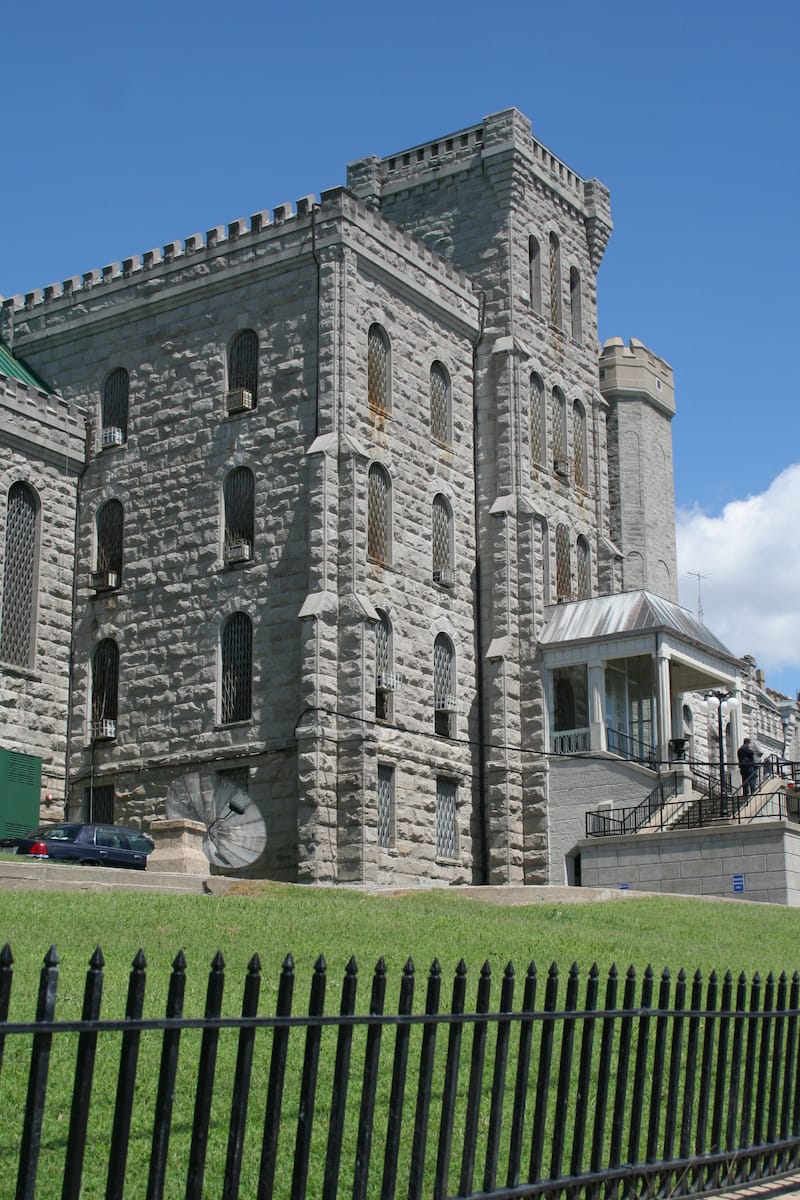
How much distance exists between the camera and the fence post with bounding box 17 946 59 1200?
20.2 feet

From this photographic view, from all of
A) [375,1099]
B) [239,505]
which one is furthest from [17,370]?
[375,1099]

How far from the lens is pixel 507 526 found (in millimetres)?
39406

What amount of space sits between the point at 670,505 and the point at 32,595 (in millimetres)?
21929

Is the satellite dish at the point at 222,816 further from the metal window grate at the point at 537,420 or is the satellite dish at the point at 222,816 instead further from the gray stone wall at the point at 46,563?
the metal window grate at the point at 537,420

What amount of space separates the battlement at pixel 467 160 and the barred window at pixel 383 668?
13.9m

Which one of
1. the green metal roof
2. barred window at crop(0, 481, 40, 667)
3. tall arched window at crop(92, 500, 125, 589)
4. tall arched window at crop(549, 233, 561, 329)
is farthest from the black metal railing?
the green metal roof

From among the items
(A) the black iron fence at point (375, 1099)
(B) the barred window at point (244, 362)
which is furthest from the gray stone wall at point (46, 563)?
(A) the black iron fence at point (375, 1099)

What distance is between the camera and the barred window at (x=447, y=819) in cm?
3669

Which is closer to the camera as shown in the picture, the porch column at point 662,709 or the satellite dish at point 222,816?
the satellite dish at point 222,816

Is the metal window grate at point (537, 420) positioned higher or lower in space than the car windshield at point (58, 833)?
higher

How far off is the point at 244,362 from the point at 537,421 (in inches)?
326

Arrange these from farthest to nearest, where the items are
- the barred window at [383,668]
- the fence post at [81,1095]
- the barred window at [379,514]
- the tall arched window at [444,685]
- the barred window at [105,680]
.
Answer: the barred window at [105,680]
the tall arched window at [444,685]
the barred window at [379,514]
the barred window at [383,668]
the fence post at [81,1095]

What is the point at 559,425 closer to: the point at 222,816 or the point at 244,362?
the point at 244,362

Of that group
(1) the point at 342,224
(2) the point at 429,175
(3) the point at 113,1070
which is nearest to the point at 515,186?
(2) the point at 429,175
